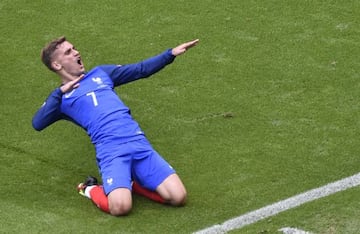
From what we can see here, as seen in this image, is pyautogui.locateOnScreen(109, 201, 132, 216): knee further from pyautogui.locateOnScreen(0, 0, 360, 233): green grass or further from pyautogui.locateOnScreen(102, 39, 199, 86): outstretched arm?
pyautogui.locateOnScreen(102, 39, 199, 86): outstretched arm

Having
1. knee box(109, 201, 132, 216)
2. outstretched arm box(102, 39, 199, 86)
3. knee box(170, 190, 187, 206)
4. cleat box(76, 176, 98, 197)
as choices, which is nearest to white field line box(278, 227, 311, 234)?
knee box(170, 190, 187, 206)

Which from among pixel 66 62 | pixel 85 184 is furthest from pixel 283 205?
pixel 66 62

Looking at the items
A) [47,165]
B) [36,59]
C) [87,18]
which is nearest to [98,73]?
[47,165]

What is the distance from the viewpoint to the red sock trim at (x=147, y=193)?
6.98m

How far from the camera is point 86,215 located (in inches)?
269

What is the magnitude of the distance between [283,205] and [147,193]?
3.45ft

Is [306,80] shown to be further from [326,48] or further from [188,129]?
[188,129]

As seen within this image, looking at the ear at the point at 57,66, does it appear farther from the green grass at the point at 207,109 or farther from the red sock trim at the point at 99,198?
the red sock trim at the point at 99,198

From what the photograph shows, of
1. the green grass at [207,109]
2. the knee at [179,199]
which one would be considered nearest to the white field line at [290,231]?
the green grass at [207,109]

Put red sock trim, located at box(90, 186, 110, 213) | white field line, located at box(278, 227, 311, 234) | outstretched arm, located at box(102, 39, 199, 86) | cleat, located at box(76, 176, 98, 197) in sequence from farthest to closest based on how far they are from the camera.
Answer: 1. outstretched arm, located at box(102, 39, 199, 86)
2. cleat, located at box(76, 176, 98, 197)
3. red sock trim, located at box(90, 186, 110, 213)
4. white field line, located at box(278, 227, 311, 234)

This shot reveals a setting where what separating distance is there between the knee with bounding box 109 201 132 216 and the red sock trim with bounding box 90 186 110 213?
7 cm

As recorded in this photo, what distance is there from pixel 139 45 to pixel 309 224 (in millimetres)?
3550

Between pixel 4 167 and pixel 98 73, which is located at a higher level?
pixel 98 73

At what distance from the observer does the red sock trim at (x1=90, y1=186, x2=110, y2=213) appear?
6.83m
